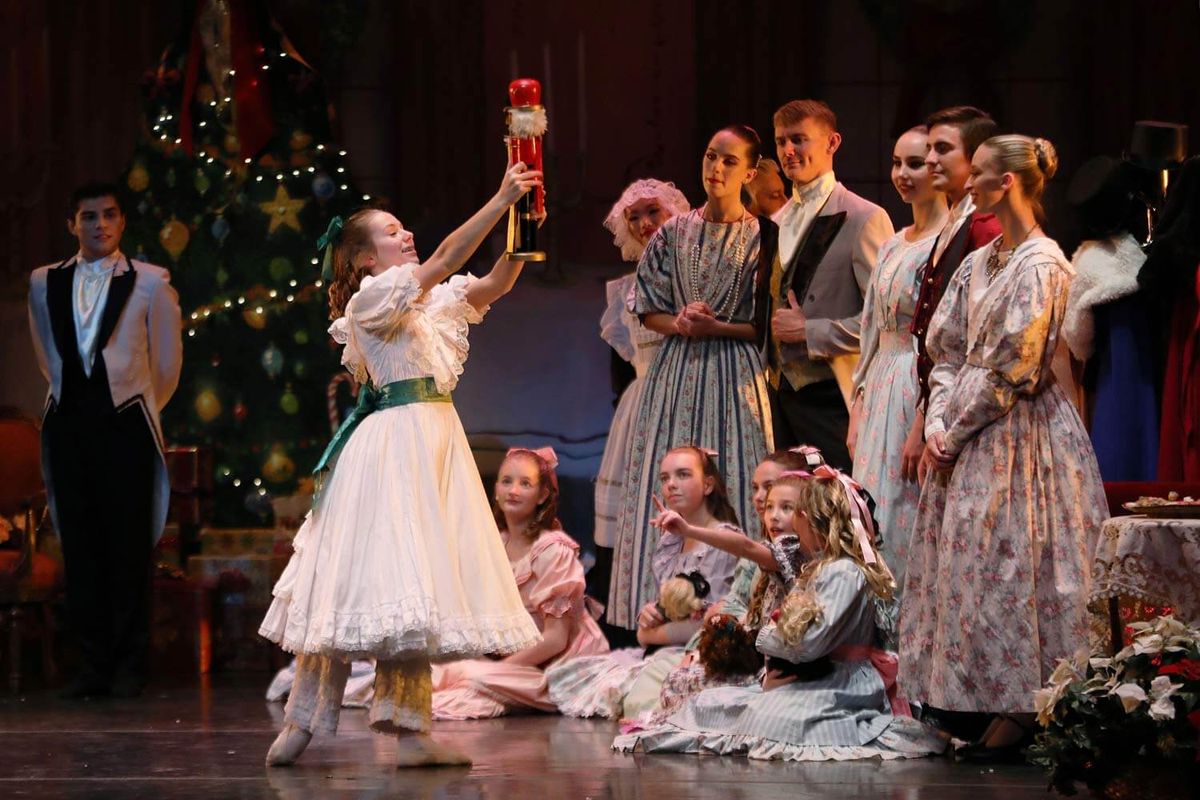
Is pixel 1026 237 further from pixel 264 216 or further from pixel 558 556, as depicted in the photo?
pixel 264 216

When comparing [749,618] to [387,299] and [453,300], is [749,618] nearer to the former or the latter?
[453,300]

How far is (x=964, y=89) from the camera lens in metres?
8.05

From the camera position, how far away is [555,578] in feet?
21.1

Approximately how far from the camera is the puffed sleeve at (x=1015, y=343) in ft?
14.7

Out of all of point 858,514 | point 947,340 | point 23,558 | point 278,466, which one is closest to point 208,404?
point 278,466

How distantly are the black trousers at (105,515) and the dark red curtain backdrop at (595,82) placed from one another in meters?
1.75

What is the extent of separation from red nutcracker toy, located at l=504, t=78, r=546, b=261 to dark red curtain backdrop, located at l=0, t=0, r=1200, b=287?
3592 millimetres

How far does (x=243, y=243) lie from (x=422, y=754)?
12.6ft

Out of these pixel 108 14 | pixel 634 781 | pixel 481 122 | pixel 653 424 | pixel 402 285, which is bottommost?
pixel 634 781

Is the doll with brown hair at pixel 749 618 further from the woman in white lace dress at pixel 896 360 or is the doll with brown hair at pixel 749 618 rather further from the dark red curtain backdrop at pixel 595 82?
the dark red curtain backdrop at pixel 595 82

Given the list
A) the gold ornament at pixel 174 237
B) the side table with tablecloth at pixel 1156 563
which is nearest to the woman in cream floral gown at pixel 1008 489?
the side table with tablecloth at pixel 1156 563

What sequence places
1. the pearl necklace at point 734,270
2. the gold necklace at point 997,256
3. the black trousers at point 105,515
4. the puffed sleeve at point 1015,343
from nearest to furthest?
1. the puffed sleeve at point 1015,343
2. the gold necklace at point 997,256
3. the pearl necklace at point 734,270
4. the black trousers at point 105,515

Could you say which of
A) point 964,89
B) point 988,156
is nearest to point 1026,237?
point 988,156

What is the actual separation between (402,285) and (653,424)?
164 cm
